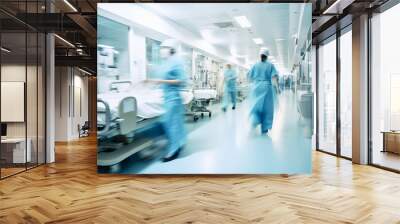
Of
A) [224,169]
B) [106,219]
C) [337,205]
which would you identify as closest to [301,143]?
A: [224,169]

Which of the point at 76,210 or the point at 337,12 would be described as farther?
the point at 337,12

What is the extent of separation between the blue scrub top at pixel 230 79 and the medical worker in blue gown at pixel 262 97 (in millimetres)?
271

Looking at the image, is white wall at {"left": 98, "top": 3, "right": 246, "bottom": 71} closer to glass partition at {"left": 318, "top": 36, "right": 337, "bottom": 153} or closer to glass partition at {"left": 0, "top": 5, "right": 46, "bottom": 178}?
glass partition at {"left": 0, "top": 5, "right": 46, "bottom": 178}

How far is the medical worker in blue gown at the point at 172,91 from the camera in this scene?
607cm

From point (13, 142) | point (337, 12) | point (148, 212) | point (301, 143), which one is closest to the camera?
point (148, 212)

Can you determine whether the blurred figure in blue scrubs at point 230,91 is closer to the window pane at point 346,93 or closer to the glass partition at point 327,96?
the window pane at point 346,93

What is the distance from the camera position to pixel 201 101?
613cm

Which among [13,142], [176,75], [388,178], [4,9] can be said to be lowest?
[388,178]

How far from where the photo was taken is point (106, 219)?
3.78 meters

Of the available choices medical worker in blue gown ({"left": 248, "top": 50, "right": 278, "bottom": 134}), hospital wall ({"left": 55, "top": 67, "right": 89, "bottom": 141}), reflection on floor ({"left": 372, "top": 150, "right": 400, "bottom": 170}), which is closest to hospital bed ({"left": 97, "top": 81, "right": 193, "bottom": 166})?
medical worker in blue gown ({"left": 248, "top": 50, "right": 278, "bottom": 134})

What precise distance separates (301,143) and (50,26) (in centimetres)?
562

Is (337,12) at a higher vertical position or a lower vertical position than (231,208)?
higher

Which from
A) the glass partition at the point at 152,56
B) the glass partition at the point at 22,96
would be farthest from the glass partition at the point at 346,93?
the glass partition at the point at 22,96

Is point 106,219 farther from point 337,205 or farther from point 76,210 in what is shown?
point 337,205
